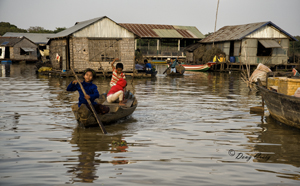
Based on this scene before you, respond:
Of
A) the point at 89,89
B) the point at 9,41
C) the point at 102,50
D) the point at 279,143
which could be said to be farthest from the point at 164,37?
the point at 279,143

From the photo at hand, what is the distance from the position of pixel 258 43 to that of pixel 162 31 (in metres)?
14.9

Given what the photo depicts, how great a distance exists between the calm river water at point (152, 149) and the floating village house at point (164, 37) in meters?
31.2

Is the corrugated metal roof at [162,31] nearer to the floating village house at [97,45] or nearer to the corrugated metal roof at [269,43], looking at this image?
the corrugated metal roof at [269,43]

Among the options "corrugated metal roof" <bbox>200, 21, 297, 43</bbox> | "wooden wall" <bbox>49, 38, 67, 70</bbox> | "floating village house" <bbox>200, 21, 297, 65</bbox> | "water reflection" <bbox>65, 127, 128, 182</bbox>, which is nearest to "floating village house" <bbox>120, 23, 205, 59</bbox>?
"corrugated metal roof" <bbox>200, 21, 297, 43</bbox>

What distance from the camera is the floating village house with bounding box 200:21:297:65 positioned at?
28.7 metres

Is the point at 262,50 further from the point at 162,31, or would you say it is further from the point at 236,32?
the point at 162,31

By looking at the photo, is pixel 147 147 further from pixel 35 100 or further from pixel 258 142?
pixel 35 100

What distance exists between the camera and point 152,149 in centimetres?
584

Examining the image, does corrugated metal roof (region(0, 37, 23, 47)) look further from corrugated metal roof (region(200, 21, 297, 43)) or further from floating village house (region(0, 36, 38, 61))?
corrugated metal roof (region(200, 21, 297, 43))

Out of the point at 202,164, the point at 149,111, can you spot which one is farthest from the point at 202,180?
the point at 149,111

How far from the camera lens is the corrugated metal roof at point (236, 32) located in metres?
28.8

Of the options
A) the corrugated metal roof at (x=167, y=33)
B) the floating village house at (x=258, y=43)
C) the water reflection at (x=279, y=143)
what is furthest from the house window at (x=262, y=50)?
the water reflection at (x=279, y=143)

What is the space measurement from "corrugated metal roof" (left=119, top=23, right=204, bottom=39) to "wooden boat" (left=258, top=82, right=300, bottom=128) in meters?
31.7

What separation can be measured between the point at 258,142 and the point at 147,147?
2.29m
